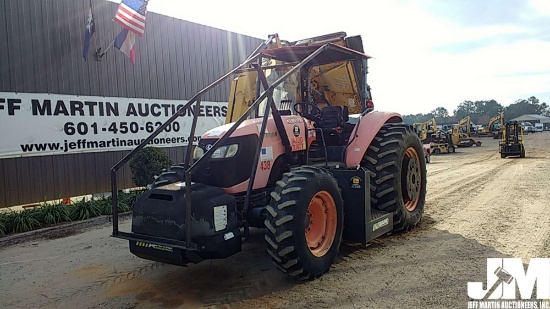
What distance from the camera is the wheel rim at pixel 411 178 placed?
6387 millimetres

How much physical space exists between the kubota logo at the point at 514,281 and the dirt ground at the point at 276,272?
12cm

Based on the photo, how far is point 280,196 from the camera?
4137mm

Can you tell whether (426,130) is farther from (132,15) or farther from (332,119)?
(332,119)

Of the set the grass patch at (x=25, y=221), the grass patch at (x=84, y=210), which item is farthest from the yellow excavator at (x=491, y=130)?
the grass patch at (x=25, y=221)

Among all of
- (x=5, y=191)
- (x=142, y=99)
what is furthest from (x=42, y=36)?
(x=5, y=191)

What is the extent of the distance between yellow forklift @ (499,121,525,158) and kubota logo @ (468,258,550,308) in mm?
18080

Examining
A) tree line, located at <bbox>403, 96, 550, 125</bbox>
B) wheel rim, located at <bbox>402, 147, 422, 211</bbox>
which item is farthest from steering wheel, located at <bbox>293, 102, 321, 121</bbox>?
tree line, located at <bbox>403, 96, 550, 125</bbox>

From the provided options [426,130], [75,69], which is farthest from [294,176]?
[426,130]

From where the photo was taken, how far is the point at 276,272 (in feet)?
15.7

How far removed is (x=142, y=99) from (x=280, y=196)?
777cm

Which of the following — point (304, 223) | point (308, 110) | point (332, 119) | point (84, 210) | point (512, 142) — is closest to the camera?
point (304, 223)

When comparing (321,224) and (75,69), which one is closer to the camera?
(321,224)

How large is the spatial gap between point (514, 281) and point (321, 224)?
2007 mm

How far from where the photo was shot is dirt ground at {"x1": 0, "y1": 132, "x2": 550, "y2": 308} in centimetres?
409
